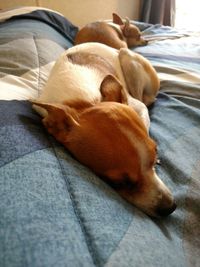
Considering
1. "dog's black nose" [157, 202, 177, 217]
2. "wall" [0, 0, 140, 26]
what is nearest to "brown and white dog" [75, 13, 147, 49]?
"wall" [0, 0, 140, 26]

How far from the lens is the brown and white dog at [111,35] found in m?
2.34

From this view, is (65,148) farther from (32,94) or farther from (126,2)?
(126,2)

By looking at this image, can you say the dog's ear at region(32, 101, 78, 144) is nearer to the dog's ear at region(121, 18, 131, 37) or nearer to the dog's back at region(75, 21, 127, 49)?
the dog's back at region(75, 21, 127, 49)

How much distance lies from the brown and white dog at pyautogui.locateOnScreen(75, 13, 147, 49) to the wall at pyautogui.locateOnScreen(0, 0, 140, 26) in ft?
3.57

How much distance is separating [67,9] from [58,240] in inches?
146

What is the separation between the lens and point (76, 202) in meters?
0.61

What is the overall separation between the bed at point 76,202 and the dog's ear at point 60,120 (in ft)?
0.08

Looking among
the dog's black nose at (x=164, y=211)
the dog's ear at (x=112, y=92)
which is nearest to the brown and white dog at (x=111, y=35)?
the dog's ear at (x=112, y=92)

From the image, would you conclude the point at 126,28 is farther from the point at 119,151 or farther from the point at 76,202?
the point at 76,202

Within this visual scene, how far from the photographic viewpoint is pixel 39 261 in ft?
1.52

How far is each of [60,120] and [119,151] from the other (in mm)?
216

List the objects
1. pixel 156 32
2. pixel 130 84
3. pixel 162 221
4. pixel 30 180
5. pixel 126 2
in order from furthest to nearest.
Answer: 1. pixel 126 2
2. pixel 156 32
3. pixel 130 84
4. pixel 162 221
5. pixel 30 180

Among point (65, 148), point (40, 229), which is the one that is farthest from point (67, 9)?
point (40, 229)

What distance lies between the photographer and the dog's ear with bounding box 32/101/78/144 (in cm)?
87
